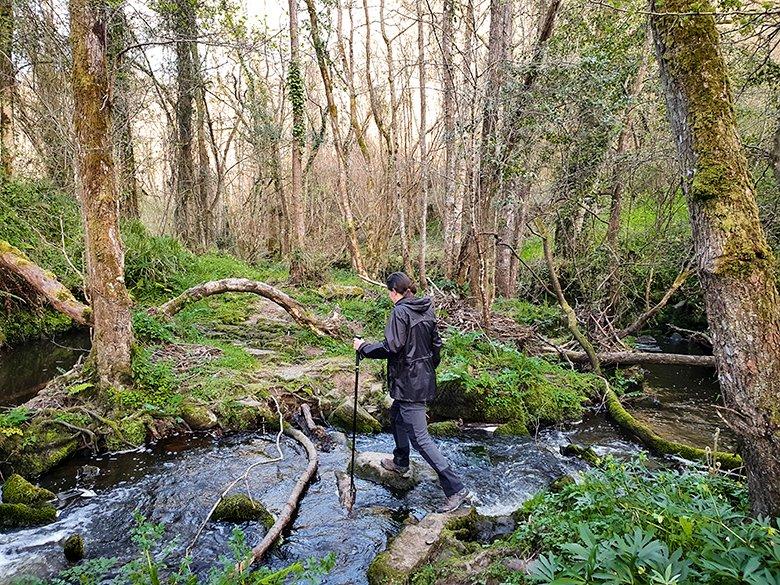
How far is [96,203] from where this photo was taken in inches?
256

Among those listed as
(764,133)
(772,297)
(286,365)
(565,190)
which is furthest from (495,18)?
(772,297)

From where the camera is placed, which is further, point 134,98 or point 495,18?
point 134,98

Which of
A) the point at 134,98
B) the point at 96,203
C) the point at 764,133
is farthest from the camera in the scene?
the point at 134,98

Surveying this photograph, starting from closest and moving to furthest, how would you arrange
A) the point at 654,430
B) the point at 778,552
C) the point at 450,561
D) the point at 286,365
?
the point at 778,552 < the point at 450,561 < the point at 654,430 < the point at 286,365

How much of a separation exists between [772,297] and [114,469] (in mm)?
6623

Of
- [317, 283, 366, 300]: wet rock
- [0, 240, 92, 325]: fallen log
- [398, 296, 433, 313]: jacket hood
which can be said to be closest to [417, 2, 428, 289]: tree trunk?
[317, 283, 366, 300]: wet rock

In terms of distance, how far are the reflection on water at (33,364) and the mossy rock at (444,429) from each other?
5.65m

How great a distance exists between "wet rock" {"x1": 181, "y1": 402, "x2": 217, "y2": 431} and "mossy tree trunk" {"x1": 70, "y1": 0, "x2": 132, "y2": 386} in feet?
3.12

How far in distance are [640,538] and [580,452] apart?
14.4ft

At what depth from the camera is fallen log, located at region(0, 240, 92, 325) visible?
744 cm

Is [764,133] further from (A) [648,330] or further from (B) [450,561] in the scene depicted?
(B) [450,561]

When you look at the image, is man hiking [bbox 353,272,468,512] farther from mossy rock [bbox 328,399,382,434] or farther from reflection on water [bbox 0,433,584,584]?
mossy rock [bbox 328,399,382,434]

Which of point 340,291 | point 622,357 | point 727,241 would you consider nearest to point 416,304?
point 727,241

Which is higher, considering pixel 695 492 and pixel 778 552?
pixel 778 552
